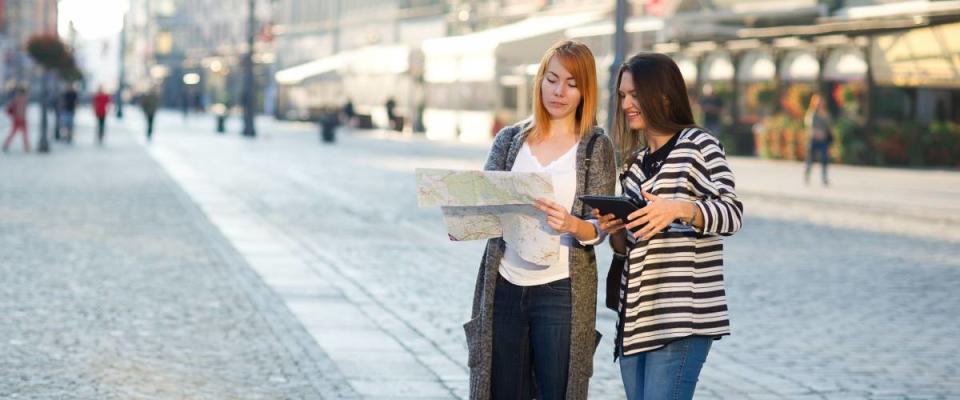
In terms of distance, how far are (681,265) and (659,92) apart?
475mm

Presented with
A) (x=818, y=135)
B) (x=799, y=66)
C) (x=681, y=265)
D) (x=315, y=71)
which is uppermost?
(x=799, y=66)

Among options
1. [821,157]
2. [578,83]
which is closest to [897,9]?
[821,157]

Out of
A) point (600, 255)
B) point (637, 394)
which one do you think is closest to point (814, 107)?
point (600, 255)

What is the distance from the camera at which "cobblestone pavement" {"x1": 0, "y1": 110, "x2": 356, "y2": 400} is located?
7.76m

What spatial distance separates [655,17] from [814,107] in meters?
15.9

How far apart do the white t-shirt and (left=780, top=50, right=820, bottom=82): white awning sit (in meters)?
30.8

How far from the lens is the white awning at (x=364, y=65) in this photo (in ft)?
187

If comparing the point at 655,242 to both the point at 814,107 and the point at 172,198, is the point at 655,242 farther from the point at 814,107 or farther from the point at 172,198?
the point at 814,107

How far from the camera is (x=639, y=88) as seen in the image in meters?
4.58

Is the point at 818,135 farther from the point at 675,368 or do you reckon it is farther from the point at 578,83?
the point at 675,368

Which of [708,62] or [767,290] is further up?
[708,62]

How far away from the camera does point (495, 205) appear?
4.76 metres

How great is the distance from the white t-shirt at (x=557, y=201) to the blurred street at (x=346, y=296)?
110 inches

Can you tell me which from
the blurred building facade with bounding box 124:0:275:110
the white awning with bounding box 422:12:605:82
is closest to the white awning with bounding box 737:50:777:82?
the white awning with bounding box 422:12:605:82
